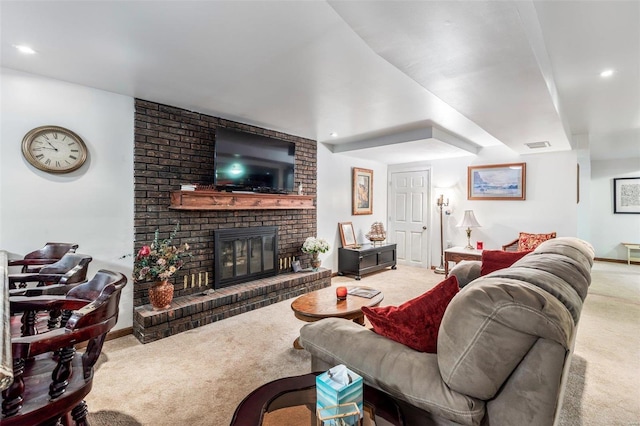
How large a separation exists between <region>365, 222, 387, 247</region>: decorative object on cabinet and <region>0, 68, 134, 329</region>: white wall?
3.98 meters

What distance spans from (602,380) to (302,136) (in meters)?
4.22

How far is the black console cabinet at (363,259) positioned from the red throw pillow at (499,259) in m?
2.65

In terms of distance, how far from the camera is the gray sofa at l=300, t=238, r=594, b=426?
0.91 m

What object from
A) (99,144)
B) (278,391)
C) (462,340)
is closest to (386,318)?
(462,340)

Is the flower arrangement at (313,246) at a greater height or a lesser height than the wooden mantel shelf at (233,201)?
lesser

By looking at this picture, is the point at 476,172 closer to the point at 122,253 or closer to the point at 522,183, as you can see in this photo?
the point at 522,183

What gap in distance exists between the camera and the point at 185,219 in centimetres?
347

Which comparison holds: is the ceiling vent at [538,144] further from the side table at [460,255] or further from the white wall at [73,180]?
the white wall at [73,180]

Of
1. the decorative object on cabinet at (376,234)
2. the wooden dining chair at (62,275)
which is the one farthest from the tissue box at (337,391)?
the decorative object on cabinet at (376,234)

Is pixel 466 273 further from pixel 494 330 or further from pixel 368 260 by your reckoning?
pixel 368 260

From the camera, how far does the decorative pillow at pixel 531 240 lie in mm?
4352

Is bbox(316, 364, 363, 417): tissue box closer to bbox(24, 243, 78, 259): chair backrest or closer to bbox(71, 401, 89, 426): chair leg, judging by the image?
bbox(71, 401, 89, 426): chair leg

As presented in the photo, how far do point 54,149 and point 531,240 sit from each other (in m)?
5.78

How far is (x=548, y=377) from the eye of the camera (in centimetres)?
90
